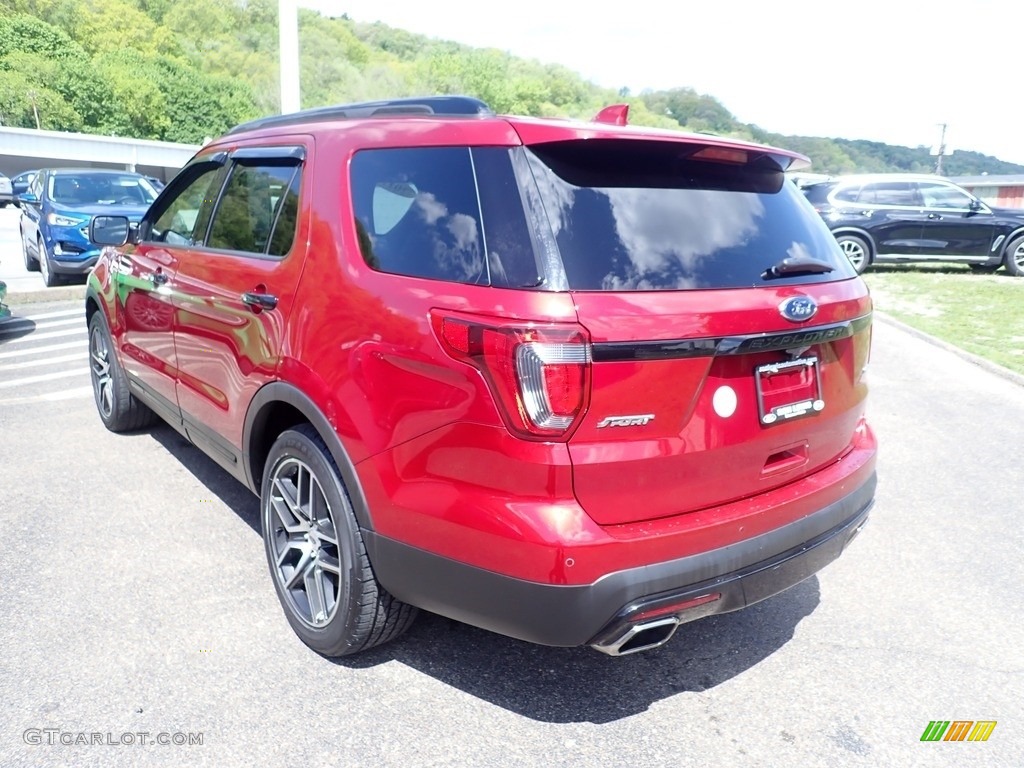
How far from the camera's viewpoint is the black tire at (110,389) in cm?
508

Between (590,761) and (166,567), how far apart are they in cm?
210

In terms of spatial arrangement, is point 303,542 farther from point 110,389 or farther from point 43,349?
point 43,349

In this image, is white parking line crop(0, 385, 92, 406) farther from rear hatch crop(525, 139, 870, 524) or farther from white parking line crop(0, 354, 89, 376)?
rear hatch crop(525, 139, 870, 524)

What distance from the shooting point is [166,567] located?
356 centimetres

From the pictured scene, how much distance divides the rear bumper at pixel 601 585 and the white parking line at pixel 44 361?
6.02 m

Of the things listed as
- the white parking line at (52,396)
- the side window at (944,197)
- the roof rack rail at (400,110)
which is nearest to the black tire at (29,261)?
the white parking line at (52,396)

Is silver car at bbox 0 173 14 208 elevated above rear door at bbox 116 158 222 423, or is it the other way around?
rear door at bbox 116 158 222 423

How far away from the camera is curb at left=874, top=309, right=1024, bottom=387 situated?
7.47 metres

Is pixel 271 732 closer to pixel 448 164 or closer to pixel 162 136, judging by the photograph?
pixel 448 164

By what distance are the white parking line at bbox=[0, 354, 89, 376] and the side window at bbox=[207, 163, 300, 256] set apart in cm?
454

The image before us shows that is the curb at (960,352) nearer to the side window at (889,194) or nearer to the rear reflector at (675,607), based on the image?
the side window at (889,194)

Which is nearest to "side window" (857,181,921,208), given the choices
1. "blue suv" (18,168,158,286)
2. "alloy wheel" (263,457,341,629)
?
"blue suv" (18,168,158,286)

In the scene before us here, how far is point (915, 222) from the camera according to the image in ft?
48.1

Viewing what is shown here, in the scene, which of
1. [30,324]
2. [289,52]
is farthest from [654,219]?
[289,52]
